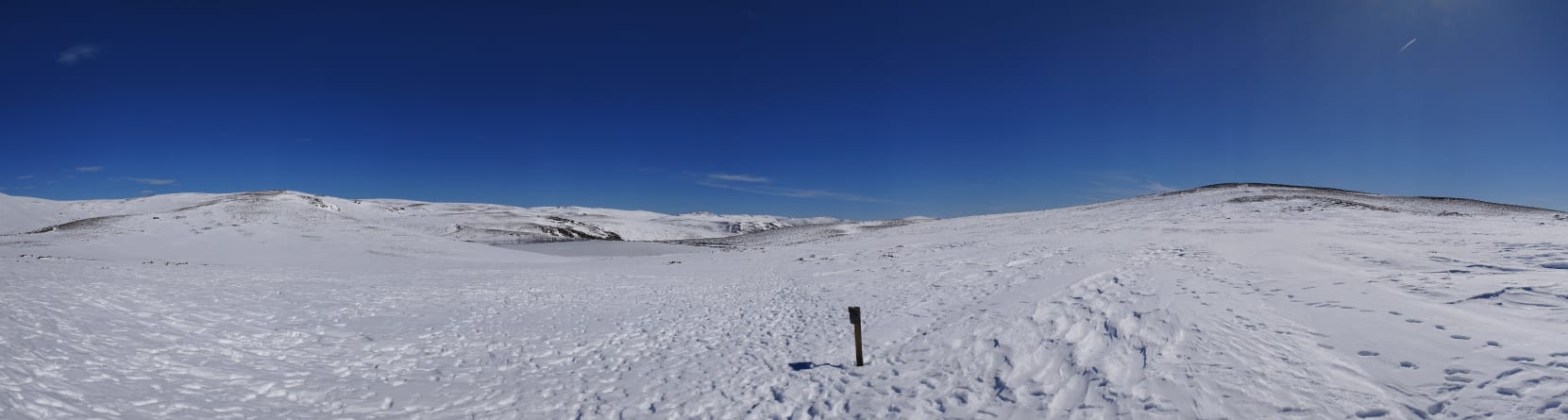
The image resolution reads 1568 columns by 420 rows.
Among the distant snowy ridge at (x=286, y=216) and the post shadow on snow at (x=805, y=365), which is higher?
the distant snowy ridge at (x=286, y=216)

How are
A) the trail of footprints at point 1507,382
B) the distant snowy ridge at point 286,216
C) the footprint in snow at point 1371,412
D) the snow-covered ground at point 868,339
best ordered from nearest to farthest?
the trail of footprints at point 1507,382 → the footprint in snow at point 1371,412 → the snow-covered ground at point 868,339 → the distant snowy ridge at point 286,216

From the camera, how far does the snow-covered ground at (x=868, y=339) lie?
7.19m

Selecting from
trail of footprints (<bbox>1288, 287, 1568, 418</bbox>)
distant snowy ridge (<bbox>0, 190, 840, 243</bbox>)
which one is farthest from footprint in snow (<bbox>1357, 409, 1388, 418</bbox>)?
distant snowy ridge (<bbox>0, 190, 840, 243</bbox>)

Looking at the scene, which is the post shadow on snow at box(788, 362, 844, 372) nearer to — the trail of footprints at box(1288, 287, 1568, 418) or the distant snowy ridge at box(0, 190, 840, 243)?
the trail of footprints at box(1288, 287, 1568, 418)

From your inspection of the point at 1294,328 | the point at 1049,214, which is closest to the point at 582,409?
the point at 1294,328

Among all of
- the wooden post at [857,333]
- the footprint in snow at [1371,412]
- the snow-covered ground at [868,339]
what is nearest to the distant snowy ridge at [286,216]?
the snow-covered ground at [868,339]

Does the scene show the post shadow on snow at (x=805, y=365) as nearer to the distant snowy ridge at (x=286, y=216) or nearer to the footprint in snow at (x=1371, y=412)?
the footprint in snow at (x=1371, y=412)

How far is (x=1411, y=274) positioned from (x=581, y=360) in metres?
19.0

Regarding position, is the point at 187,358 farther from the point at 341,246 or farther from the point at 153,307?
the point at 341,246

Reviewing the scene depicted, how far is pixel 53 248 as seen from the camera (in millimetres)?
28250

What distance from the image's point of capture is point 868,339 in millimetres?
11945

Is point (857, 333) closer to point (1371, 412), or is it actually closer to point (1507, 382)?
point (1371, 412)

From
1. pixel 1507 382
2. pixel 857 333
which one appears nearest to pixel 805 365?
pixel 857 333

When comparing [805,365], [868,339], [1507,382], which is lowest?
[805,365]
